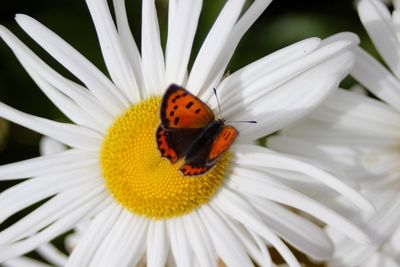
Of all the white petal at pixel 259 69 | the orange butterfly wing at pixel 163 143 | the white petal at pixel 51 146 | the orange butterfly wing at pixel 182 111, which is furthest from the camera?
the white petal at pixel 51 146

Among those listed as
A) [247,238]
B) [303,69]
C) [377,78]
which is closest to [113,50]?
[303,69]

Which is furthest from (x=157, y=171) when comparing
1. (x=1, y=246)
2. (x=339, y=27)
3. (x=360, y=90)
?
(x=339, y=27)

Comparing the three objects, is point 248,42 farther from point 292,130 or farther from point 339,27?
point 292,130

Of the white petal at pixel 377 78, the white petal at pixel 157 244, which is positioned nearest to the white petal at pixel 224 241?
the white petal at pixel 157 244

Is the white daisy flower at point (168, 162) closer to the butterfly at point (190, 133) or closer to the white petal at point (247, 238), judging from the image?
the white petal at point (247, 238)

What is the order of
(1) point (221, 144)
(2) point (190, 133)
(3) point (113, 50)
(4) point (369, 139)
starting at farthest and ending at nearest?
(4) point (369, 139), (3) point (113, 50), (2) point (190, 133), (1) point (221, 144)

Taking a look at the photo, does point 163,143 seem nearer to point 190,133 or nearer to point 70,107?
point 190,133

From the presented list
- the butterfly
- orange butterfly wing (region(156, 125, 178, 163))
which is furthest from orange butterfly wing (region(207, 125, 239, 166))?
orange butterfly wing (region(156, 125, 178, 163))
